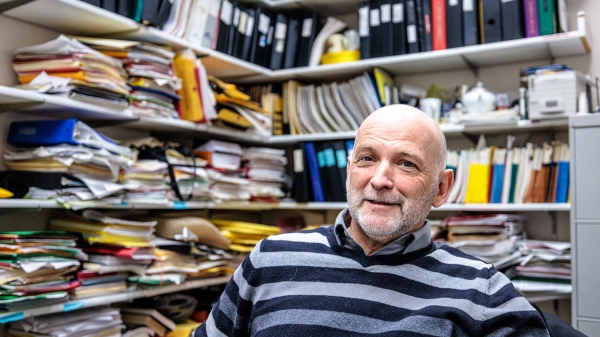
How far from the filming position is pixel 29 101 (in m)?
1.98

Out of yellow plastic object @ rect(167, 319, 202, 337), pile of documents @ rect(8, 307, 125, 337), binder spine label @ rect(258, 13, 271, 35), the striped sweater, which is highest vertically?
binder spine label @ rect(258, 13, 271, 35)

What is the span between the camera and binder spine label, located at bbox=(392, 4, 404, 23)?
2891 millimetres

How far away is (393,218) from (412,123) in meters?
0.25

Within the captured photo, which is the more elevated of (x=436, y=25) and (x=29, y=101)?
(x=436, y=25)

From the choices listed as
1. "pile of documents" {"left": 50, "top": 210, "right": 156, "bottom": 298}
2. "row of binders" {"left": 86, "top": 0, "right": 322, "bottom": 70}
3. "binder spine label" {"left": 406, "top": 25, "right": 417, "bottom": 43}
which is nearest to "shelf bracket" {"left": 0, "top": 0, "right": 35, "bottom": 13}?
"row of binders" {"left": 86, "top": 0, "right": 322, "bottom": 70}

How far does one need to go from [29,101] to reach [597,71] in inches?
99.8

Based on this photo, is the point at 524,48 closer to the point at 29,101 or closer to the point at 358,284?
the point at 358,284

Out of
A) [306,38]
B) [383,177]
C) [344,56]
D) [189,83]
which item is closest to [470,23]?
[344,56]

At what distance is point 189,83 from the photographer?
2584 millimetres

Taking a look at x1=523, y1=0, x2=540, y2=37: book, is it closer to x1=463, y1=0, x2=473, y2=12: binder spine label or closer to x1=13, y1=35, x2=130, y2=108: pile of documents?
x1=463, y1=0, x2=473, y2=12: binder spine label

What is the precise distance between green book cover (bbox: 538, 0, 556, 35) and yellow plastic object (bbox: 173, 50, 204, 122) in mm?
1617

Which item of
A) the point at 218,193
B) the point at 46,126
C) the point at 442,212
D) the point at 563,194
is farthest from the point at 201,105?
the point at 563,194

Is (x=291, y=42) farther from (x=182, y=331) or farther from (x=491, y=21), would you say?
(x=182, y=331)

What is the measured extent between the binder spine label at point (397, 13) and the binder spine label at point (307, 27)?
506 millimetres
